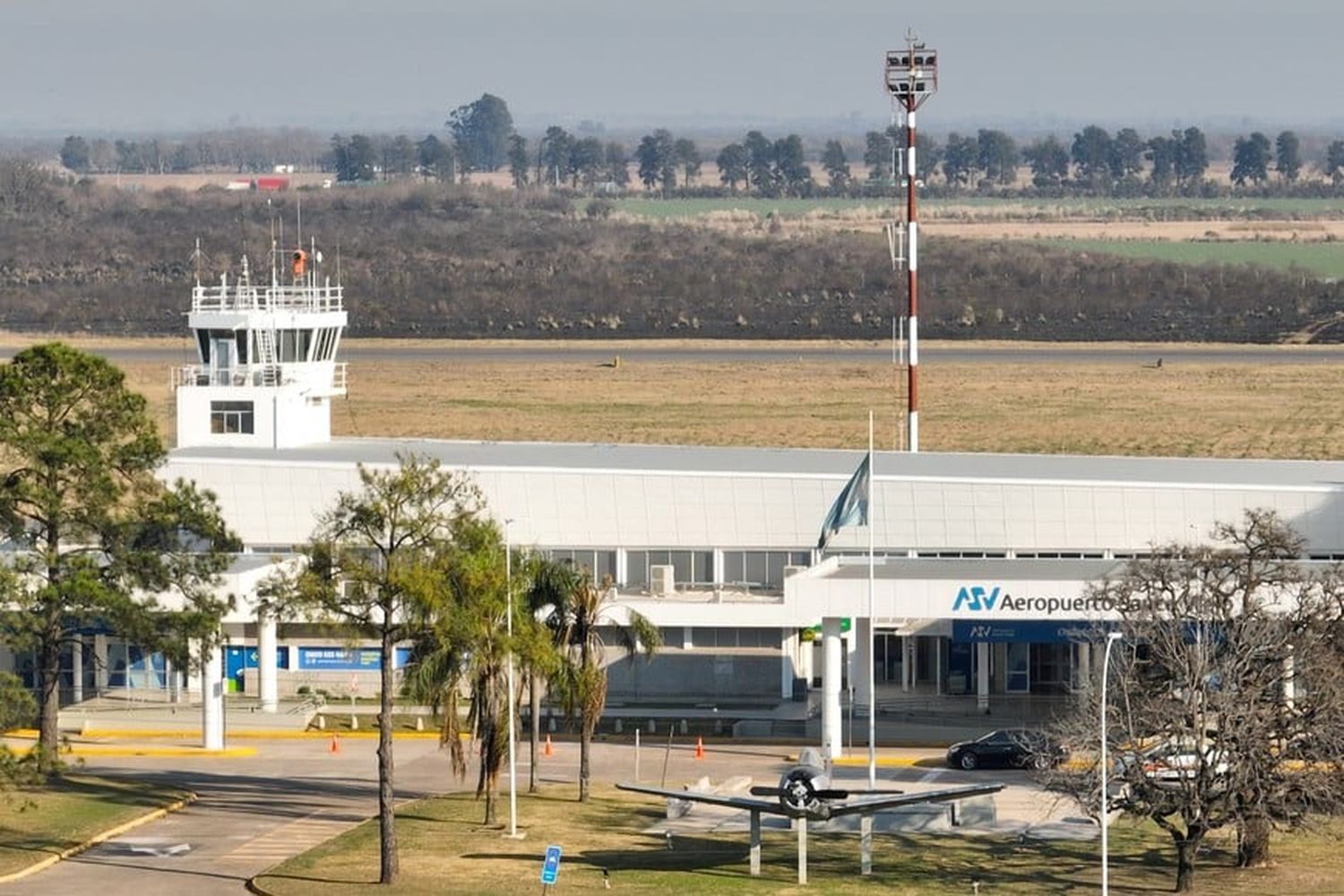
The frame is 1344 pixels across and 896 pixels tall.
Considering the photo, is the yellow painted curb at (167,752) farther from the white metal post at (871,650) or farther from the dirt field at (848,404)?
the dirt field at (848,404)

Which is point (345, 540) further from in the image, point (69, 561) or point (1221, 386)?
point (1221, 386)

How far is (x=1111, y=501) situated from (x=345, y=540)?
105ft

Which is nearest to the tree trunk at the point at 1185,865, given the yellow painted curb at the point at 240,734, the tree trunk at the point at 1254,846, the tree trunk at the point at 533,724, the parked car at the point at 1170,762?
the parked car at the point at 1170,762

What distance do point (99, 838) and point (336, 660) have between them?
71.8 ft

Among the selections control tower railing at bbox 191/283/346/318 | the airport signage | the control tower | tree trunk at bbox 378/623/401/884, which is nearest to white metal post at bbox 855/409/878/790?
the airport signage

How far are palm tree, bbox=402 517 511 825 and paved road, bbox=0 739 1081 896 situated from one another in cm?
367

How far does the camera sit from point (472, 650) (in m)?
65.1

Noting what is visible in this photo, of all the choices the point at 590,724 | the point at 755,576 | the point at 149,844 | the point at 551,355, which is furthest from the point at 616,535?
the point at 551,355

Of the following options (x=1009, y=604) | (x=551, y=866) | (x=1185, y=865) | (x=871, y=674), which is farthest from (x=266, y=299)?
(x=1185, y=865)

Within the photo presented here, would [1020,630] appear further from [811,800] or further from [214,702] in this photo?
[214,702]

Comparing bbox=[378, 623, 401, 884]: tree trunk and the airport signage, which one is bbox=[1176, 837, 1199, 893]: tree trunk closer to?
bbox=[378, 623, 401, 884]: tree trunk

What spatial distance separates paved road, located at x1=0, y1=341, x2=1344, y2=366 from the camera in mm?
186125

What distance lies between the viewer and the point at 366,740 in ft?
264

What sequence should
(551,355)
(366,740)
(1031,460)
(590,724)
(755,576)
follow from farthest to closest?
(551,355), (1031,460), (755,576), (366,740), (590,724)
